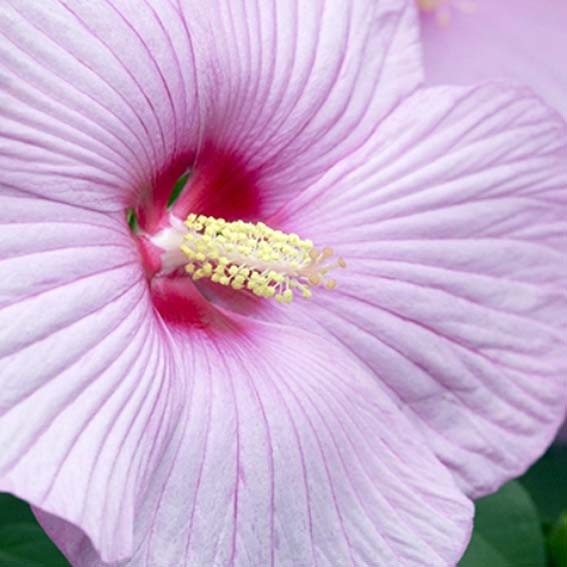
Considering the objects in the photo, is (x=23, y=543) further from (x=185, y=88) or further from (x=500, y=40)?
(x=500, y=40)

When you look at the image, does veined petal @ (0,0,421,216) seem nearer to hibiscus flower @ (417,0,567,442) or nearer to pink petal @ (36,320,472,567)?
pink petal @ (36,320,472,567)

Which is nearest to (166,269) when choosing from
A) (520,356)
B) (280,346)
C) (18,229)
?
(280,346)

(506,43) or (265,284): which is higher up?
(506,43)

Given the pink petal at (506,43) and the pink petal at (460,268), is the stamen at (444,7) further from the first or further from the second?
the pink petal at (460,268)

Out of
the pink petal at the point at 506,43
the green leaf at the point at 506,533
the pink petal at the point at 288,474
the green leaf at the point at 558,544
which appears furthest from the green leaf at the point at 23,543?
the pink petal at the point at 506,43

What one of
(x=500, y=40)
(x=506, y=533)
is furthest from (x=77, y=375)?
(x=500, y=40)

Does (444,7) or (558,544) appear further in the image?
(444,7)

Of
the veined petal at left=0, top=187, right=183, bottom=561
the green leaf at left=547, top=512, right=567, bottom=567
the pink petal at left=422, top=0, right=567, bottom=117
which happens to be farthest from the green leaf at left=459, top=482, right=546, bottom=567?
the pink petal at left=422, top=0, right=567, bottom=117
